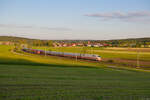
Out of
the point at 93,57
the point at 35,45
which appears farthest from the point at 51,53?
the point at 35,45

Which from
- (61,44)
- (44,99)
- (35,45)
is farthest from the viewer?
(61,44)

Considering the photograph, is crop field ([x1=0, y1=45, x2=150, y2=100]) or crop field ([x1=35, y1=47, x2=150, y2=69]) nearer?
crop field ([x1=0, y1=45, x2=150, y2=100])

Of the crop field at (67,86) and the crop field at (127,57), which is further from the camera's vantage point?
the crop field at (127,57)

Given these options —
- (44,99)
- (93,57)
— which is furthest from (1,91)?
(93,57)

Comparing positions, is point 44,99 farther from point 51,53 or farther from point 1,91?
point 51,53

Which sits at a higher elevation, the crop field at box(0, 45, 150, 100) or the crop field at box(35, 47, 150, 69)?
the crop field at box(0, 45, 150, 100)

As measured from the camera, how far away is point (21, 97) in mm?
6973

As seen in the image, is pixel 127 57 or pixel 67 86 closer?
pixel 67 86

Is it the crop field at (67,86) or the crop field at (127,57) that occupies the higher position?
the crop field at (67,86)

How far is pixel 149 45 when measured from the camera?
114 m

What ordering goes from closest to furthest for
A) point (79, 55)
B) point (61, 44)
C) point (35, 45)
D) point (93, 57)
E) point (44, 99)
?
point (44, 99)
point (93, 57)
point (79, 55)
point (35, 45)
point (61, 44)

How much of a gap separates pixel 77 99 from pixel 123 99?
225 centimetres

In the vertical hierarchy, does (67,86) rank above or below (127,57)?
above

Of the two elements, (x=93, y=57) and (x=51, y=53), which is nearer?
(x=93, y=57)
